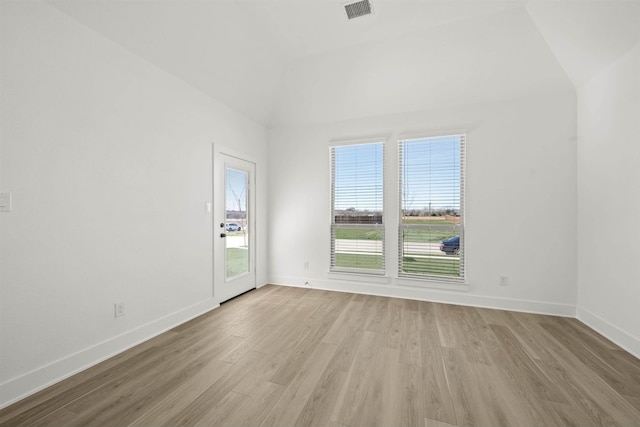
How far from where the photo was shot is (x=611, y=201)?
9.05 ft

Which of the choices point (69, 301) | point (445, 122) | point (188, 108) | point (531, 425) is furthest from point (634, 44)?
point (69, 301)

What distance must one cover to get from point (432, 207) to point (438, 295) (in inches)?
50.6

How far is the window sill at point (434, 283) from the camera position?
3752mm

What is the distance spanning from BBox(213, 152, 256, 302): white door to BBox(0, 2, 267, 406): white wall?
1.35 ft

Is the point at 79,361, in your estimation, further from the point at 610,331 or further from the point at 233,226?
the point at 610,331

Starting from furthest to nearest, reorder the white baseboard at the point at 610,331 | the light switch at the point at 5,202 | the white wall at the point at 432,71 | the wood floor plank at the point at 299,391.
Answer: the white wall at the point at 432,71
the white baseboard at the point at 610,331
the light switch at the point at 5,202
the wood floor plank at the point at 299,391

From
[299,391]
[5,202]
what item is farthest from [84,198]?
[299,391]

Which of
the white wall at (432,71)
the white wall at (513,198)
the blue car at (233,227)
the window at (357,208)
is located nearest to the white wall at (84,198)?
the blue car at (233,227)

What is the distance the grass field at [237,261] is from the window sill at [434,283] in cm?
242

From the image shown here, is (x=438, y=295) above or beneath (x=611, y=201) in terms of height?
beneath

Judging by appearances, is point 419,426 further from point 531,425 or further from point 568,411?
point 568,411

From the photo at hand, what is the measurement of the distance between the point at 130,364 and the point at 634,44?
5.37 meters

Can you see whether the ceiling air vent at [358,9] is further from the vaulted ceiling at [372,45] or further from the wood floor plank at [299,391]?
the wood floor plank at [299,391]

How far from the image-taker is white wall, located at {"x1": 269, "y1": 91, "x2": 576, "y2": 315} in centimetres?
335
